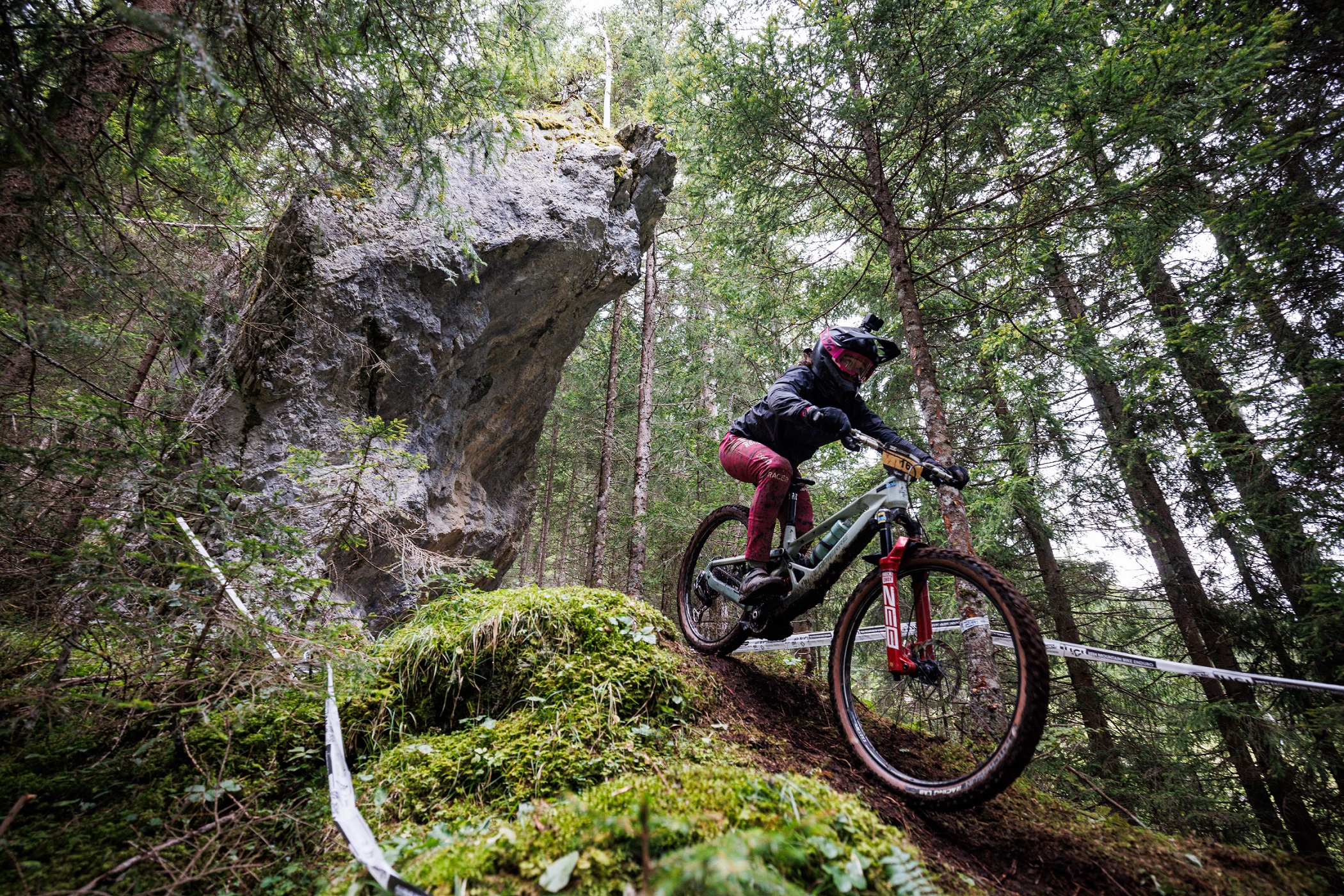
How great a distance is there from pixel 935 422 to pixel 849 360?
5.70ft

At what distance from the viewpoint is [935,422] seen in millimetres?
4945

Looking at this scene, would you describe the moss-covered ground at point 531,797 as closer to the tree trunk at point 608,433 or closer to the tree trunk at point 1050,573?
the tree trunk at point 1050,573

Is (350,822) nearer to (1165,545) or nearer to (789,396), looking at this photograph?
(789,396)

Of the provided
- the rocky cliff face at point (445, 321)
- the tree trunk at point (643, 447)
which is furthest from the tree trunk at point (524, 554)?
the rocky cliff face at point (445, 321)

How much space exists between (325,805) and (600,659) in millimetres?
1214

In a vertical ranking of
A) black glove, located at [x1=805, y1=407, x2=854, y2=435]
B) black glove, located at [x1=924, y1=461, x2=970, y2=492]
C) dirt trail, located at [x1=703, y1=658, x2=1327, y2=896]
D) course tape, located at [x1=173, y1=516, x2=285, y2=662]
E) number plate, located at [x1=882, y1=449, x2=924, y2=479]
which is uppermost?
black glove, located at [x1=805, y1=407, x2=854, y2=435]

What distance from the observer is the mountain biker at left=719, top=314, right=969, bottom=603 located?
3.70 meters

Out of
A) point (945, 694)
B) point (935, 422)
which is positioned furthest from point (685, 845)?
point (935, 422)

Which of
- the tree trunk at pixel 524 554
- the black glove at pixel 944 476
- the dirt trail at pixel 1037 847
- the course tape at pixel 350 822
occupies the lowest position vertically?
the dirt trail at pixel 1037 847

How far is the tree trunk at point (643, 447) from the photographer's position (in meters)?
11.3

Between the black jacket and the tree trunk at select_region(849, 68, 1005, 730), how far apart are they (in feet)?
3.77

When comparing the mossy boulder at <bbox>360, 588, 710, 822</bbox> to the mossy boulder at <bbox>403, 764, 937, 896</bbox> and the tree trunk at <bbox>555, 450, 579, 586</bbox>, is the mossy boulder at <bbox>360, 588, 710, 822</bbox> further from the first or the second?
the tree trunk at <bbox>555, 450, 579, 586</bbox>

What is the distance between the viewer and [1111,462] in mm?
7719

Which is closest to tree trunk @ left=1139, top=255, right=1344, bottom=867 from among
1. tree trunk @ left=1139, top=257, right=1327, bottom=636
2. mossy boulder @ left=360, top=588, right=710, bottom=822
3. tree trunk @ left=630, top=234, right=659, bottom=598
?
tree trunk @ left=1139, top=257, right=1327, bottom=636
